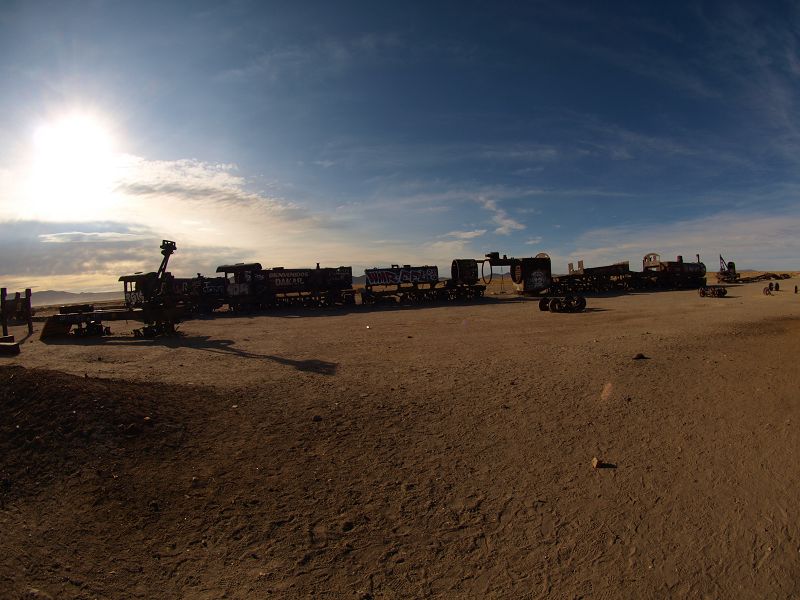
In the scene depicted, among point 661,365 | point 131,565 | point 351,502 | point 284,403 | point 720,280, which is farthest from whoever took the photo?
point 720,280

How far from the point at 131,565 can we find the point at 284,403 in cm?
400

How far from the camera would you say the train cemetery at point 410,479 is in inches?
157

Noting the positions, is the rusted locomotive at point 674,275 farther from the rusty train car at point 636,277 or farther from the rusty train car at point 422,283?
the rusty train car at point 422,283

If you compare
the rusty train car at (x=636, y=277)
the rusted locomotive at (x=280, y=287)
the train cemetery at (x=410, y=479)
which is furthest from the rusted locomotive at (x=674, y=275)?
the train cemetery at (x=410, y=479)

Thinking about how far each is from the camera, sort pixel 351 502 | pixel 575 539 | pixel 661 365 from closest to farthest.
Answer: pixel 575 539
pixel 351 502
pixel 661 365

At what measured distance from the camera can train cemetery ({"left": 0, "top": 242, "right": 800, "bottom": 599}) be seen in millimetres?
4000

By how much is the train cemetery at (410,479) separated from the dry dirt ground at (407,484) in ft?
0.08

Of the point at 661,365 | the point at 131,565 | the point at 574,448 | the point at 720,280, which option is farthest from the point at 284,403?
the point at 720,280

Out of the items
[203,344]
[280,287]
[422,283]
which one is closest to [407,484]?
[203,344]

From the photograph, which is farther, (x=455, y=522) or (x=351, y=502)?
(x=351, y=502)

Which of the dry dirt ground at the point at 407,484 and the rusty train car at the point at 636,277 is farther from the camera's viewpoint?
the rusty train car at the point at 636,277

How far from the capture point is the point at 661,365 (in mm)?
9867

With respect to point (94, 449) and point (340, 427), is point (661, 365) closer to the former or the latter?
point (340, 427)

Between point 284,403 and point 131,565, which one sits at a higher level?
point 284,403
